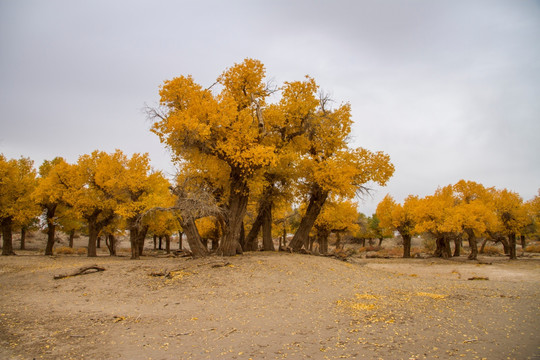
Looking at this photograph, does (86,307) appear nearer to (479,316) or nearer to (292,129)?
(479,316)

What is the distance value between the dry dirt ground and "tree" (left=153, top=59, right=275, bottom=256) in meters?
4.43

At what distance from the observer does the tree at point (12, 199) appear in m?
24.5

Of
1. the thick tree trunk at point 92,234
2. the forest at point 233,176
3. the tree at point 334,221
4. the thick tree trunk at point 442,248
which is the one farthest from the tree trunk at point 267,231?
the thick tree trunk at point 442,248

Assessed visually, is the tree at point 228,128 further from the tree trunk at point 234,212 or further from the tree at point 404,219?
the tree at point 404,219

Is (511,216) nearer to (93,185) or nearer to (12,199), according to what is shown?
(93,185)

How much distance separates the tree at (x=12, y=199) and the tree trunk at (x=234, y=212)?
1922cm

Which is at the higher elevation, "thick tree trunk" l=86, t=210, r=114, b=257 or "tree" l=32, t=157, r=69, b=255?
"tree" l=32, t=157, r=69, b=255

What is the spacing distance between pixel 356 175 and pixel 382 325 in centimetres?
1201

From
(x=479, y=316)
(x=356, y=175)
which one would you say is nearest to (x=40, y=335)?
(x=479, y=316)

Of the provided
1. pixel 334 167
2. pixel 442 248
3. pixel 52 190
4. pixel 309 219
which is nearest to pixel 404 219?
pixel 442 248

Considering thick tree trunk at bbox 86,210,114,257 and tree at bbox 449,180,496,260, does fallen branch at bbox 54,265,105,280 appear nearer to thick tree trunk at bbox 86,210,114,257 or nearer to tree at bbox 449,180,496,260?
thick tree trunk at bbox 86,210,114,257

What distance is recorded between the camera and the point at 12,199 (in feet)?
83.8

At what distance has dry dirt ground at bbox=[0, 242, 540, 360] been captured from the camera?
5344mm

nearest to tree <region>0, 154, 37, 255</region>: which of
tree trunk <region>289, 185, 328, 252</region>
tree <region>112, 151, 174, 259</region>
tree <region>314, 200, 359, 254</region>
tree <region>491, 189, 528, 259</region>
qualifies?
tree <region>112, 151, 174, 259</region>
